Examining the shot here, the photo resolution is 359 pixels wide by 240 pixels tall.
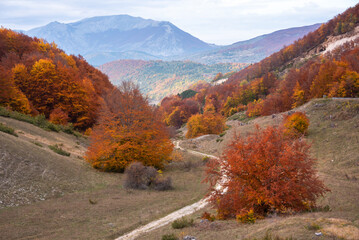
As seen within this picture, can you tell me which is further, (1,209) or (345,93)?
(345,93)

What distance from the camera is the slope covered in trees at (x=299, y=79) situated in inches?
2448

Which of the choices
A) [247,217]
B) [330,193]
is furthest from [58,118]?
[330,193]

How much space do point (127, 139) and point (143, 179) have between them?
7.41m

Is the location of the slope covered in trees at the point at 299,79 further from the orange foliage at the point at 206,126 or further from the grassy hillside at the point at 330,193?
the grassy hillside at the point at 330,193

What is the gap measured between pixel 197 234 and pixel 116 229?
204 inches

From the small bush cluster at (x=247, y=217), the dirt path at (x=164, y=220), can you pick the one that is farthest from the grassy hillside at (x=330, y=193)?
the dirt path at (x=164, y=220)

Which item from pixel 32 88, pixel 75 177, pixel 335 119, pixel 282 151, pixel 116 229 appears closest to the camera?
pixel 282 151

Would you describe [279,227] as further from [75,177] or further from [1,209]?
[75,177]

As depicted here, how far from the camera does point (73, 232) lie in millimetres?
13609

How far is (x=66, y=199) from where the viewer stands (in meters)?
18.1

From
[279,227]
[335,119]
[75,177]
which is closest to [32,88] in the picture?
[75,177]

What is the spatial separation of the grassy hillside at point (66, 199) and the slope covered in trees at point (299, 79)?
1863 inches

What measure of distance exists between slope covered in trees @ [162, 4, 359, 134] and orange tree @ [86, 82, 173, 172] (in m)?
39.7

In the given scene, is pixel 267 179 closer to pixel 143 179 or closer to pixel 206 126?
pixel 143 179
